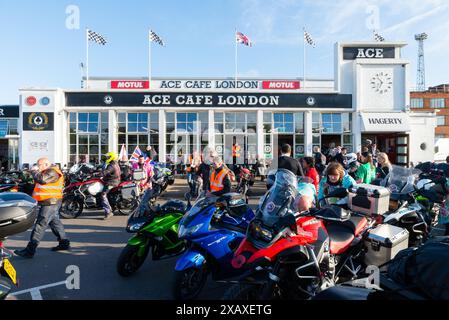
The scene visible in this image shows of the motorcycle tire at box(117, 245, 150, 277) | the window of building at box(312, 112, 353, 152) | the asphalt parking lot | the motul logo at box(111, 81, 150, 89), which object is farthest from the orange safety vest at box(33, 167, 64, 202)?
the window of building at box(312, 112, 353, 152)

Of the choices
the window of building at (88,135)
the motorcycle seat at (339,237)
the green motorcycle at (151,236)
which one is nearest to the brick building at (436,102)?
the window of building at (88,135)

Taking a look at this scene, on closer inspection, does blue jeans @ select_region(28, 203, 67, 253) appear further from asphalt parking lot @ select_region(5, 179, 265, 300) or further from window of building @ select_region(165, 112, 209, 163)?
window of building @ select_region(165, 112, 209, 163)

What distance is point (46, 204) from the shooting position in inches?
212

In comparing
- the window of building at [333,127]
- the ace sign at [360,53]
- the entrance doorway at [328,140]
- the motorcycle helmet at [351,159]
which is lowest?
the motorcycle helmet at [351,159]

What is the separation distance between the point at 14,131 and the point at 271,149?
16.6 m

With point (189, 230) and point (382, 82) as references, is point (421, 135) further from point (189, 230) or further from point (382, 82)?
point (189, 230)

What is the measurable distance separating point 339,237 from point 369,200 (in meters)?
0.95

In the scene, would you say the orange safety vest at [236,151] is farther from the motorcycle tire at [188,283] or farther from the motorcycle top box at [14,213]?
the motorcycle top box at [14,213]

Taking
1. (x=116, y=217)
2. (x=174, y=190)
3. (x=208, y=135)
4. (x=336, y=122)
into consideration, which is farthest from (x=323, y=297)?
(x=336, y=122)

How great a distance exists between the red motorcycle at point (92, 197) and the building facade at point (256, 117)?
924 cm

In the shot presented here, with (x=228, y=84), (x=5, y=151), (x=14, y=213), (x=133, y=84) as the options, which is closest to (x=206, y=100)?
(x=228, y=84)

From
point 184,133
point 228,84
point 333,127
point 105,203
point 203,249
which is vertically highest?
point 228,84

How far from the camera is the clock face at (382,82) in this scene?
1836cm

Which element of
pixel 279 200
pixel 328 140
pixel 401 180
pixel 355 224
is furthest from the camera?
pixel 328 140
